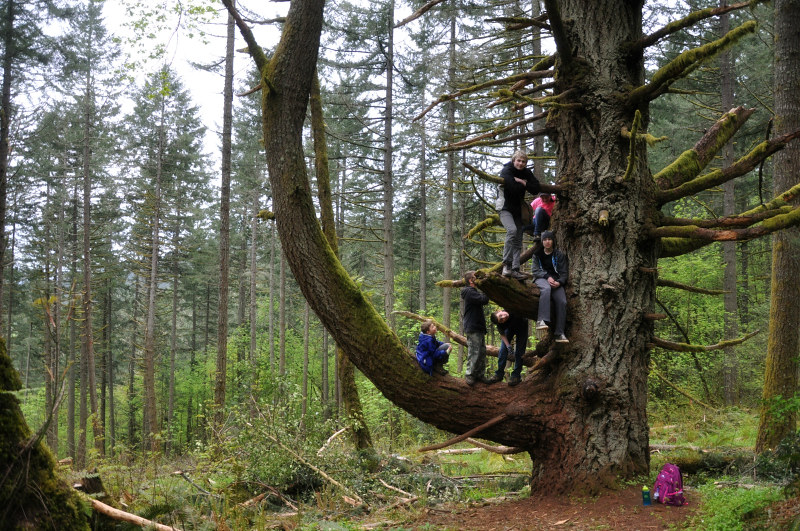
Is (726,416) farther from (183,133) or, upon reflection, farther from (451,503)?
(183,133)

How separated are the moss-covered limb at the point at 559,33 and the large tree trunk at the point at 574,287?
7 centimetres

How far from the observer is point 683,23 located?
4.68m

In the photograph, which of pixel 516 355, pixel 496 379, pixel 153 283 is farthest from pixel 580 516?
pixel 153 283

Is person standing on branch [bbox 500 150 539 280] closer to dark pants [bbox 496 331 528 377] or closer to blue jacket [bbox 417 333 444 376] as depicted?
dark pants [bbox 496 331 528 377]

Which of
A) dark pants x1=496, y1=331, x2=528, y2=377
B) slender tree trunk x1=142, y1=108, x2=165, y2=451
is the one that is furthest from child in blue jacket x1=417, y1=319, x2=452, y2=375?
slender tree trunk x1=142, y1=108, x2=165, y2=451

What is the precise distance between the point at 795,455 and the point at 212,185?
33217 mm

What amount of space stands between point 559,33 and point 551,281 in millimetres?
2503

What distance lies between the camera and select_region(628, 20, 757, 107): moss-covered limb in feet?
14.4

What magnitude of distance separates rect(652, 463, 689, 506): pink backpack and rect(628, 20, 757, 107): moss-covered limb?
3.63 m

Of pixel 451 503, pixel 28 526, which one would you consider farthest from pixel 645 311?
pixel 28 526

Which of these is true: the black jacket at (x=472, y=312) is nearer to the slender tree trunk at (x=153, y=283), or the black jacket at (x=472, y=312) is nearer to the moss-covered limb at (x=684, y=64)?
the moss-covered limb at (x=684, y=64)

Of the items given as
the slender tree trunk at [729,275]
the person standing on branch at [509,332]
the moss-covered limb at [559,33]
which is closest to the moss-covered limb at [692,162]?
the moss-covered limb at [559,33]

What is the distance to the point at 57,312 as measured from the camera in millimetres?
23734

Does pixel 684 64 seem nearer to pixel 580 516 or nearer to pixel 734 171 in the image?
pixel 734 171
